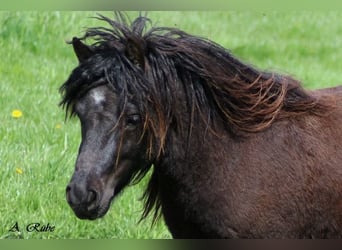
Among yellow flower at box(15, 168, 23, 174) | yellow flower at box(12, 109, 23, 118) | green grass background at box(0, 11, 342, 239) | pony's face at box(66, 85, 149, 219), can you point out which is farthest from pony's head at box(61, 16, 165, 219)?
yellow flower at box(12, 109, 23, 118)

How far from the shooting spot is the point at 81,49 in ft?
15.6

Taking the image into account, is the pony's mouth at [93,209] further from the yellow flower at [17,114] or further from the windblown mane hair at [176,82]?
the yellow flower at [17,114]

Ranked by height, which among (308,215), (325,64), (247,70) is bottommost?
(325,64)

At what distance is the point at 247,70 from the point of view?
4.94 metres

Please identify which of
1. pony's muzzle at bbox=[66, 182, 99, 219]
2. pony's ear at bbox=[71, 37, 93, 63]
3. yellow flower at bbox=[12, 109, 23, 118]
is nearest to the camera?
pony's muzzle at bbox=[66, 182, 99, 219]

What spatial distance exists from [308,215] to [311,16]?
24.9 feet

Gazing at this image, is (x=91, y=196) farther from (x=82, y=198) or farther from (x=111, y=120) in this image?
(x=111, y=120)

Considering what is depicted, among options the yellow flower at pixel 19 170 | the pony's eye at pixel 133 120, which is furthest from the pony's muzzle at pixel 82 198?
the yellow flower at pixel 19 170

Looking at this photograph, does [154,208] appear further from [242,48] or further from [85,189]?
[242,48]

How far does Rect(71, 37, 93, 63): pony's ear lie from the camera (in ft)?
15.4

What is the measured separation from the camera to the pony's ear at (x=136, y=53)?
15.0 ft

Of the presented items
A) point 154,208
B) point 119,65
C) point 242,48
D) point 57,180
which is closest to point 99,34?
point 119,65

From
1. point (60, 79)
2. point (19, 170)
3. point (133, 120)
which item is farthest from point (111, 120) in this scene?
point (60, 79)

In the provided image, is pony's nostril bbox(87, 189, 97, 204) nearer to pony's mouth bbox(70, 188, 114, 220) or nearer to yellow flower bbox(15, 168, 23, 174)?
pony's mouth bbox(70, 188, 114, 220)
